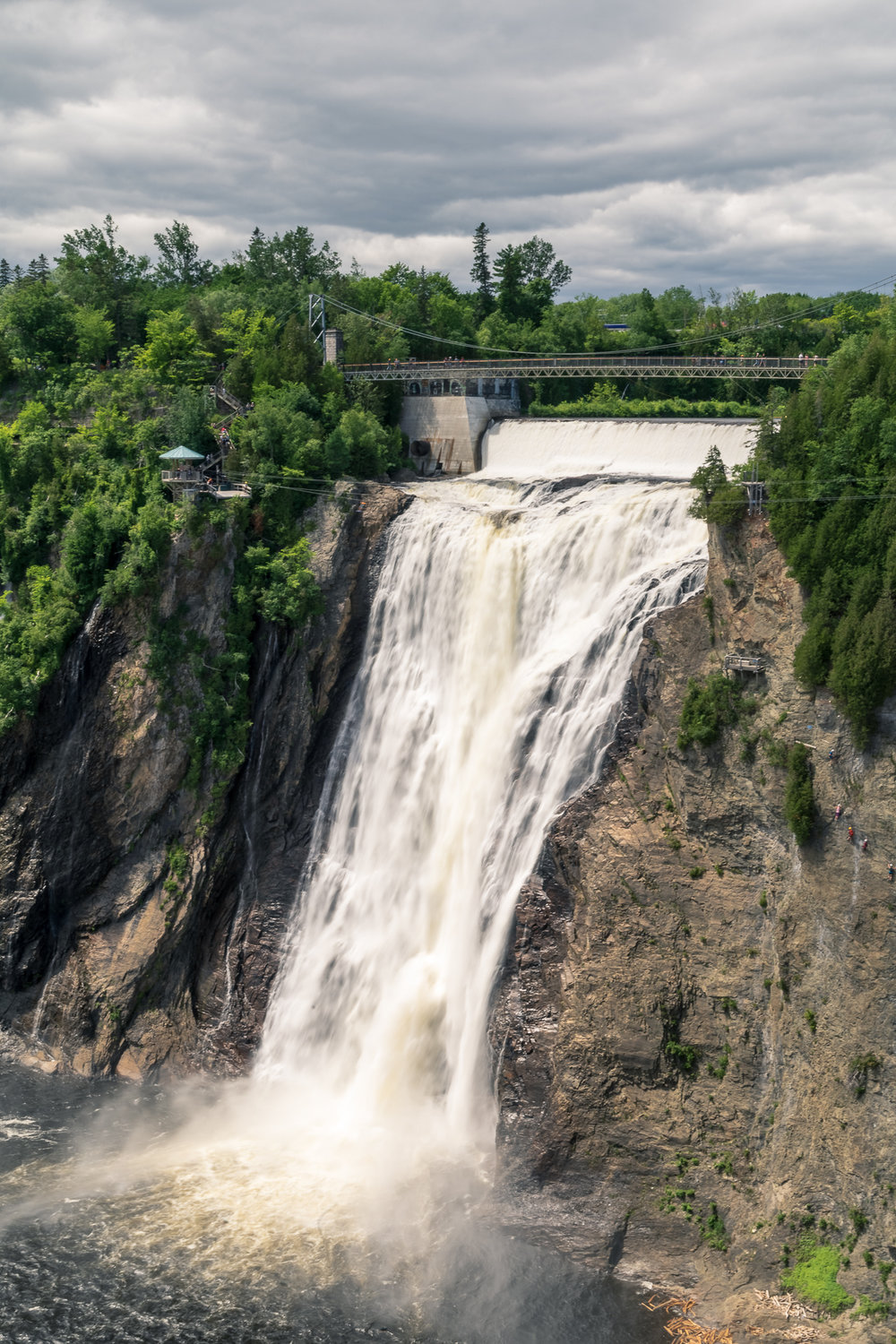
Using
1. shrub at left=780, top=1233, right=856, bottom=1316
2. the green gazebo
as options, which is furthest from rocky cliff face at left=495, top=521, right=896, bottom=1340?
the green gazebo

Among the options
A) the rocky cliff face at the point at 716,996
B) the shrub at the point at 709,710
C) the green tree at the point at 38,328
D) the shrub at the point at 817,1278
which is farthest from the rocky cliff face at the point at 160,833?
the green tree at the point at 38,328

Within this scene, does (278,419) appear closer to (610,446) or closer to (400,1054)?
(610,446)

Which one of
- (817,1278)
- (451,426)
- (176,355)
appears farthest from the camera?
(176,355)

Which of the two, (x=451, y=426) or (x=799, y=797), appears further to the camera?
(x=451, y=426)

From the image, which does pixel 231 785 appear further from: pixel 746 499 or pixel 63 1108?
pixel 746 499

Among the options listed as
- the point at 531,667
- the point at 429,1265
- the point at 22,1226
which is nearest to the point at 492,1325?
the point at 429,1265

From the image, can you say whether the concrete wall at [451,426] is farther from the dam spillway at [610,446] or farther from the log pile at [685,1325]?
the log pile at [685,1325]

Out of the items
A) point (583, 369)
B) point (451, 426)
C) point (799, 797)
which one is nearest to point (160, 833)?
point (799, 797)

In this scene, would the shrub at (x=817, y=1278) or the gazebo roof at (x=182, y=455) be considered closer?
the shrub at (x=817, y=1278)
